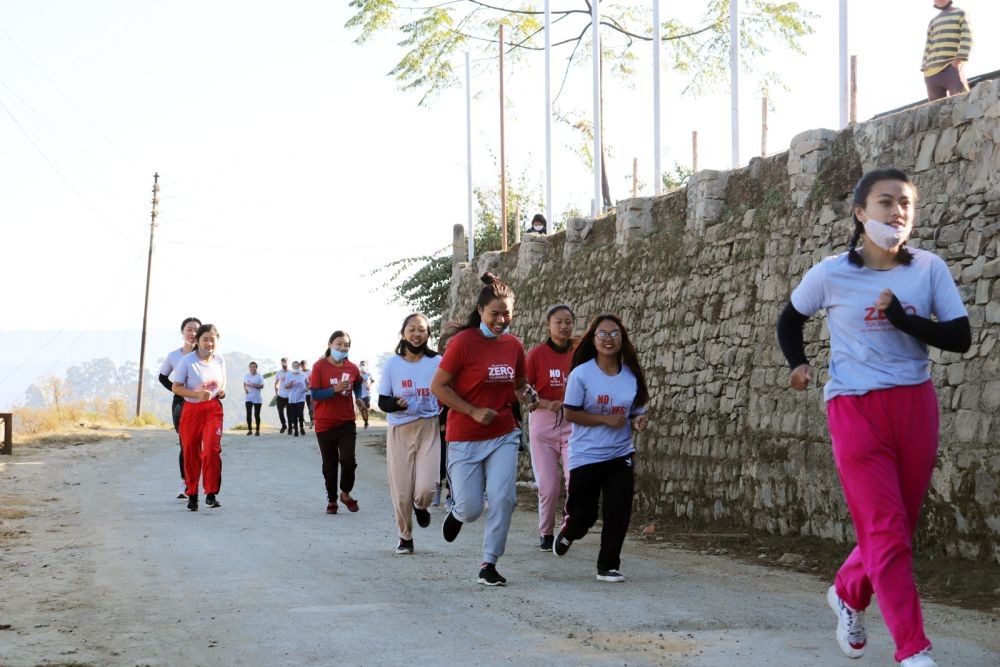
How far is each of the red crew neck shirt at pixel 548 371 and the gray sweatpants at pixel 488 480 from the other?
1812mm

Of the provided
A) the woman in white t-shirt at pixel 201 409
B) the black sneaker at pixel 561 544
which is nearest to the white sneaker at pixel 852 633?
the black sneaker at pixel 561 544

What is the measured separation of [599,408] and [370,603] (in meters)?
2.28

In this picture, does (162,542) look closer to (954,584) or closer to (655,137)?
(954,584)

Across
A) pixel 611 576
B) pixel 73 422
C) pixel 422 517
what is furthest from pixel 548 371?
pixel 73 422

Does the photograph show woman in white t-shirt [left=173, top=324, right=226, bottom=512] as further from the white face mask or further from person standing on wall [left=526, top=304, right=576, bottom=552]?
the white face mask

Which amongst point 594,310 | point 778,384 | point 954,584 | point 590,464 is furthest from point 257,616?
point 594,310

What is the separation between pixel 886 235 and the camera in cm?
479

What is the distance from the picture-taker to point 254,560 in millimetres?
→ 8719

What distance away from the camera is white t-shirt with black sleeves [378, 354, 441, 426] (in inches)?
388

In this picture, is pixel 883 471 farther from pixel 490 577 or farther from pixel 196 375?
pixel 196 375

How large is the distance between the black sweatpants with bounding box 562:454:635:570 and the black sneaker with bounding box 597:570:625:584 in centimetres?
3

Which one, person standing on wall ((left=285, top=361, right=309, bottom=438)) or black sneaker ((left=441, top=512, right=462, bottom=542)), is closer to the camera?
black sneaker ((left=441, top=512, right=462, bottom=542))

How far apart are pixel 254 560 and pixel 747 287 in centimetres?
586

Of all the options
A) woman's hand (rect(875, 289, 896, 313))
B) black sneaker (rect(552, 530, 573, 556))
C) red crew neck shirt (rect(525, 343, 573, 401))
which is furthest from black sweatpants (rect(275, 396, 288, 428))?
woman's hand (rect(875, 289, 896, 313))
